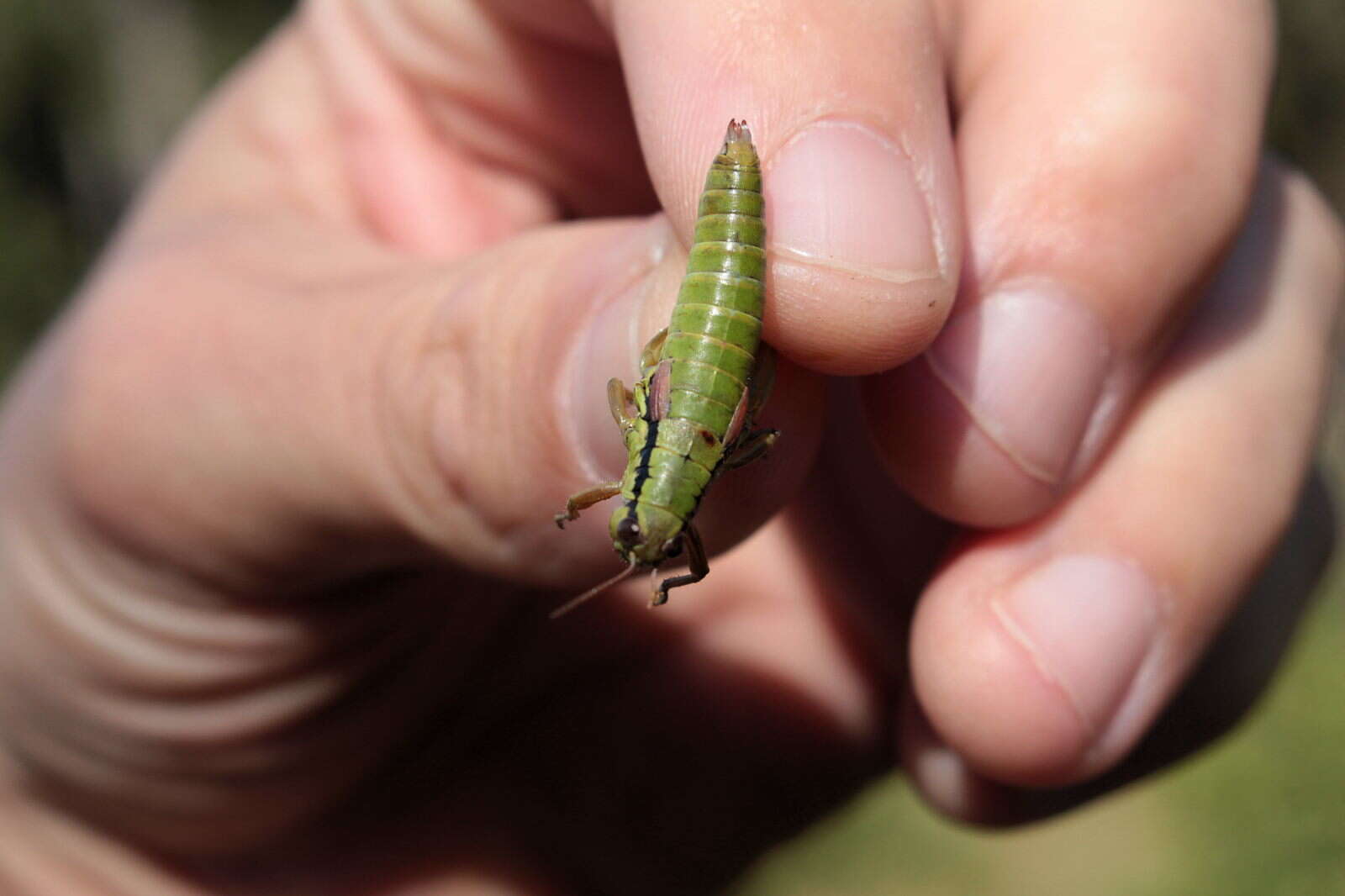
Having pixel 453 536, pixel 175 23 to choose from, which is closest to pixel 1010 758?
pixel 453 536

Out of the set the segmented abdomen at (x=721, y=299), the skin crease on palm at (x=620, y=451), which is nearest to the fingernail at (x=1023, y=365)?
the skin crease on palm at (x=620, y=451)

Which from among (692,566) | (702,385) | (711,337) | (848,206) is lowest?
(692,566)

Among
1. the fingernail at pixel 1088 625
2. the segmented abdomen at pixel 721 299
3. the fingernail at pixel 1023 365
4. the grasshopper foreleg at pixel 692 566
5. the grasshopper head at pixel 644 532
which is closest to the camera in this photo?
the segmented abdomen at pixel 721 299

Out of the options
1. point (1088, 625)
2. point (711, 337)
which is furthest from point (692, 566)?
point (1088, 625)

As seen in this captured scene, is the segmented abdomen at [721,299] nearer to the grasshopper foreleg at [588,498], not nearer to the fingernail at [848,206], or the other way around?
the fingernail at [848,206]

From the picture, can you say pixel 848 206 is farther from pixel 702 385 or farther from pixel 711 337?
pixel 702 385

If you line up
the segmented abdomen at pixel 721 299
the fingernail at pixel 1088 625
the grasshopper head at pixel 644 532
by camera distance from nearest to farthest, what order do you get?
the segmented abdomen at pixel 721 299
the grasshopper head at pixel 644 532
the fingernail at pixel 1088 625
